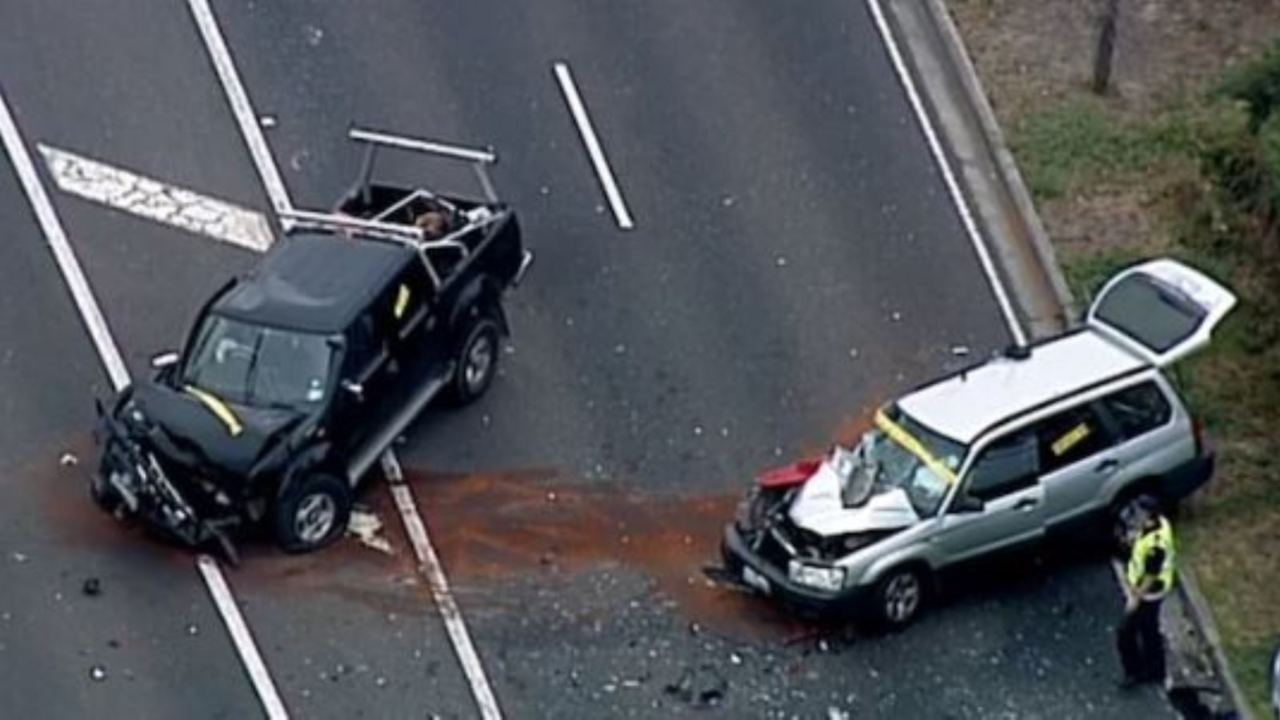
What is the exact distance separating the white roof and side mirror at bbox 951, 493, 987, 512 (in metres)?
0.44

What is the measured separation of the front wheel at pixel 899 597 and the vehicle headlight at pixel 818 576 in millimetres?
330

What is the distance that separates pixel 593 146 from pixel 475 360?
3.93 metres

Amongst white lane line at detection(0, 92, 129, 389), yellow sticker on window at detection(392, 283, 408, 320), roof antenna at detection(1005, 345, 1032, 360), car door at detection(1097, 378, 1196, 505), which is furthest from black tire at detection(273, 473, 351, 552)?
car door at detection(1097, 378, 1196, 505)

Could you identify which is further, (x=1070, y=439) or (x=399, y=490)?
(x=399, y=490)

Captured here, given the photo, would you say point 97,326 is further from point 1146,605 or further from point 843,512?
point 1146,605

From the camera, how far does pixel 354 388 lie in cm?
2766

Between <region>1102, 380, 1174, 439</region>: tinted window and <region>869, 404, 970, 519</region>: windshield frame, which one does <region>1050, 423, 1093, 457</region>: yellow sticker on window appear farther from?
<region>869, 404, 970, 519</region>: windshield frame

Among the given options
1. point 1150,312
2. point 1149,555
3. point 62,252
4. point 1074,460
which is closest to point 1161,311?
point 1150,312

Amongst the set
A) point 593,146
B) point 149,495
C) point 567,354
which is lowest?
point 567,354

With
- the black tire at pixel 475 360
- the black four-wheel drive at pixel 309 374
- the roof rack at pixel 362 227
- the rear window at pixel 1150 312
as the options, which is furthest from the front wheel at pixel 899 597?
the roof rack at pixel 362 227

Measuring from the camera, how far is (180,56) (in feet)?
108

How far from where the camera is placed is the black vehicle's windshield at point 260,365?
27578mm

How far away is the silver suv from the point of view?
26.7 m

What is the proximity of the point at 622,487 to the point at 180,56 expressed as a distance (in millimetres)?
7175
